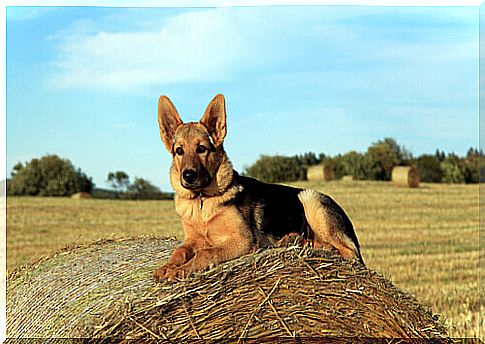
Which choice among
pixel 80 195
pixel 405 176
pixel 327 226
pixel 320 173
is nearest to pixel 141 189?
pixel 80 195

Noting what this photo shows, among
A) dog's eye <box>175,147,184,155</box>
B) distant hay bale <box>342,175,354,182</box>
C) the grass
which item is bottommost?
the grass

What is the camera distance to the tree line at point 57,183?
1298 centimetres

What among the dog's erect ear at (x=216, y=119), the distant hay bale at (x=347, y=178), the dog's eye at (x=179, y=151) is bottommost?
the distant hay bale at (x=347, y=178)

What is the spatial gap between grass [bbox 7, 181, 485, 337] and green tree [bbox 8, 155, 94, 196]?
0.69 feet

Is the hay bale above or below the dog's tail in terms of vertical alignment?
above

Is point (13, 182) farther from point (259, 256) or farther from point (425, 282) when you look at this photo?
point (259, 256)

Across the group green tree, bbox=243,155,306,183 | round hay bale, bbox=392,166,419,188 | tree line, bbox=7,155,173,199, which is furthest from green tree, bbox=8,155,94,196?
round hay bale, bbox=392,166,419,188

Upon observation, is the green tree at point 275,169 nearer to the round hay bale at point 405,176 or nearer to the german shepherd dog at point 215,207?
the round hay bale at point 405,176

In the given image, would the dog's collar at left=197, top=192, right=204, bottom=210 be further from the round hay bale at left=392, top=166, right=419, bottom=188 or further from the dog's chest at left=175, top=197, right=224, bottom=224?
the round hay bale at left=392, top=166, right=419, bottom=188

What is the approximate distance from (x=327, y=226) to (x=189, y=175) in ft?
3.10

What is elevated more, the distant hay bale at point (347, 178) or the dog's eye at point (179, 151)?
the dog's eye at point (179, 151)

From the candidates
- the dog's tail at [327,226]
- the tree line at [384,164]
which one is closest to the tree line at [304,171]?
the tree line at [384,164]

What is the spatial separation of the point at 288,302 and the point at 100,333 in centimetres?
95

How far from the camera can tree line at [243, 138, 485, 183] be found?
12577mm
